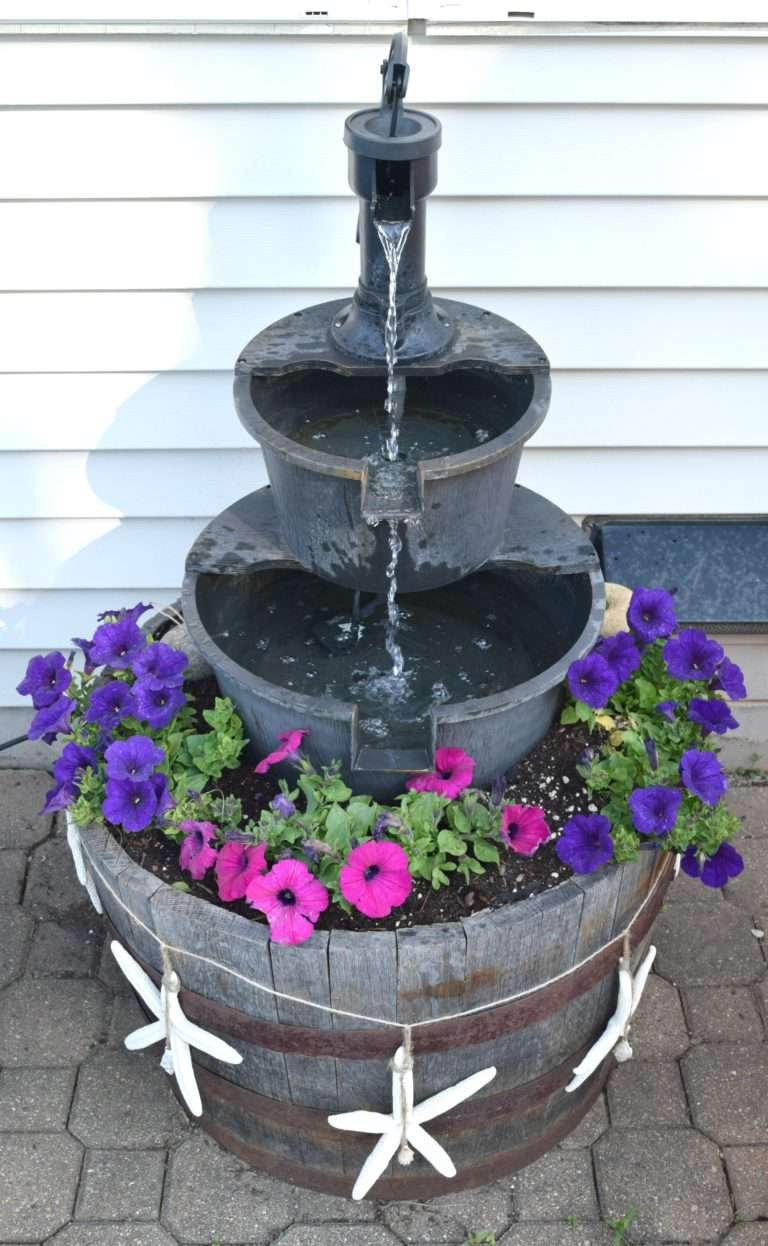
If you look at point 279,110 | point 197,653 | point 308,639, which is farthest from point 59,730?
point 279,110

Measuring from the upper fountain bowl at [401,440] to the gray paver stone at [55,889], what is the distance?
4.34 feet

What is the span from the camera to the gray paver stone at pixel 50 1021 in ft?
9.73

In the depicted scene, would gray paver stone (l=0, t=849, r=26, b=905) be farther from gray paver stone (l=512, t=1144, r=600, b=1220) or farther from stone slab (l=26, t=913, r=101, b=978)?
gray paver stone (l=512, t=1144, r=600, b=1220)

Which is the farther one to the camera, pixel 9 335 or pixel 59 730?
pixel 9 335

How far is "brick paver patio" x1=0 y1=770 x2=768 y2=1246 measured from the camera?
265 cm

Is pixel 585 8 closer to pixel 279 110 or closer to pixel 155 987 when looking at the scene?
pixel 279 110

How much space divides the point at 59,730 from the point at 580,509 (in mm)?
1467

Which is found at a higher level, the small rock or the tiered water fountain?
the tiered water fountain

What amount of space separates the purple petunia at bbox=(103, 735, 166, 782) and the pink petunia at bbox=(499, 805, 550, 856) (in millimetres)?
618

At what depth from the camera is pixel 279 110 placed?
279cm

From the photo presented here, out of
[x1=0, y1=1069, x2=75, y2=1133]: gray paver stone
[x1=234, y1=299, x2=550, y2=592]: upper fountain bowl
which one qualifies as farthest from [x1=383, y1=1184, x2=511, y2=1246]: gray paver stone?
[x1=234, y1=299, x2=550, y2=592]: upper fountain bowl

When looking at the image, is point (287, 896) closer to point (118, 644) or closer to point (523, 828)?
point (523, 828)

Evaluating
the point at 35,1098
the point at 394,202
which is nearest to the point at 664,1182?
the point at 35,1098

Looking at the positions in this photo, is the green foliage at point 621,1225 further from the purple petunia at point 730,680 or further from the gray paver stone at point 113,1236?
the purple petunia at point 730,680
